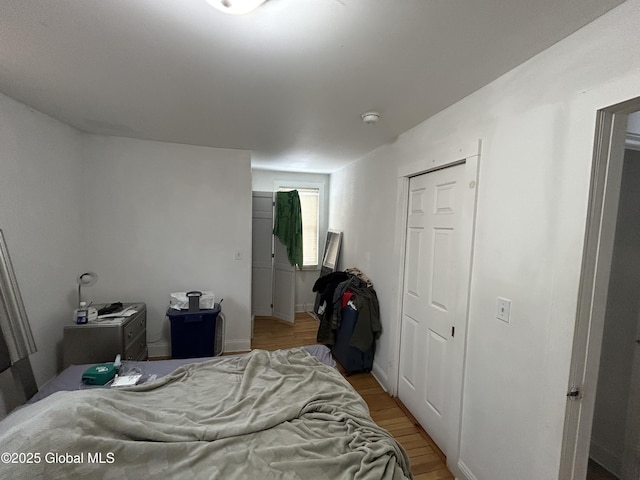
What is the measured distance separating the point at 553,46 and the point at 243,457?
221 cm

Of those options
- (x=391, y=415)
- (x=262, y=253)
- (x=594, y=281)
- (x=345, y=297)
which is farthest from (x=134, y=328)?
(x=594, y=281)

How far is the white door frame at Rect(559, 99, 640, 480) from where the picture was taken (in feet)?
3.47

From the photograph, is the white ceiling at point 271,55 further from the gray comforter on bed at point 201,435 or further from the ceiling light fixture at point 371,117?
the gray comforter on bed at point 201,435

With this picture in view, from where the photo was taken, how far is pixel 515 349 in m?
1.36

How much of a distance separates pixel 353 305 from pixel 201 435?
1860 millimetres

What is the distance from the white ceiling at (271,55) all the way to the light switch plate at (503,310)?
1202 millimetres

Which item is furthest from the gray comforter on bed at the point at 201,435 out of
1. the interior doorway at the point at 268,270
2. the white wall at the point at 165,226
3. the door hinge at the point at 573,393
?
the interior doorway at the point at 268,270

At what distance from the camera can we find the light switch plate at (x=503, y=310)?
55.4 inches

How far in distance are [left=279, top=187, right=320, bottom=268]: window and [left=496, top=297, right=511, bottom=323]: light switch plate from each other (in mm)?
3503

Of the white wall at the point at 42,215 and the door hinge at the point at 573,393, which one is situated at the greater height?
the white wall at the point at 42,215

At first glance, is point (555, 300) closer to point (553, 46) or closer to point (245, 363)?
point (553, 46)

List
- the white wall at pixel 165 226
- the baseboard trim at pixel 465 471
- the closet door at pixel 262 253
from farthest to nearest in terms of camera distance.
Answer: the closet door at pixel 262 253 < the white wall at pixel 165 226 < the baseboard trim at pixel 465 471

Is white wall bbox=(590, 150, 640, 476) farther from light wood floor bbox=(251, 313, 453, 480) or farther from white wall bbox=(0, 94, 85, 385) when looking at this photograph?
white wall bbox=(0, 94, 85, 385)

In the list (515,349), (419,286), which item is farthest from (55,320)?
(515,349)
